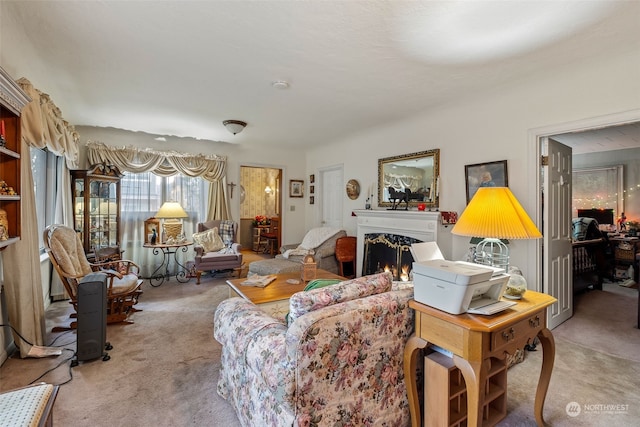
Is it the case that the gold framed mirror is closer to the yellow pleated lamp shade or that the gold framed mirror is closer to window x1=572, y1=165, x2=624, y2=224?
the yellow pleated lamp shade

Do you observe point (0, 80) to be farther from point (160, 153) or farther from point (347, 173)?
point (347, 173)

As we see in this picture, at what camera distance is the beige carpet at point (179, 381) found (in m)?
1.81

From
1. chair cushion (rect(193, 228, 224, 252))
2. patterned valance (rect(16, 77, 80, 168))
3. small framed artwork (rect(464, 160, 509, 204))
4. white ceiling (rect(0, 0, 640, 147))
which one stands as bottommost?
chair cushion (rect(193, 228, 224, 252))

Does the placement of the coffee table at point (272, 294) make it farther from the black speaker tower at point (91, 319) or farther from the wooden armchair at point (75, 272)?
the wooden armchair at point (75, 272)

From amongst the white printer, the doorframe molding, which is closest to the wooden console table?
the white printer

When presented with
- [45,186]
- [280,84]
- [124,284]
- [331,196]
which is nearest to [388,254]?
[331,196]

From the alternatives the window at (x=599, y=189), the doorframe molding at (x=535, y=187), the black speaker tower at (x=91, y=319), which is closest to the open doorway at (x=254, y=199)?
the black speaker tower at (x=91, y=319)

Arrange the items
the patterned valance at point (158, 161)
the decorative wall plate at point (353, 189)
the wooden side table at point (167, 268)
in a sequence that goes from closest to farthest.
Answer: the patterned valance at point (158, 161), the wooden side table at point (167, 268), the decorative wall plate at point (353, 189)

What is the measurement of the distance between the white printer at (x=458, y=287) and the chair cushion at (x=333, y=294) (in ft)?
0.67

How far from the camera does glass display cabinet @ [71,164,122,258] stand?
13.4ft

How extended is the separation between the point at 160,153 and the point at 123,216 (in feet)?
3.87

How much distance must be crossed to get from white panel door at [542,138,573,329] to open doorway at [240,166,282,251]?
6294 mm

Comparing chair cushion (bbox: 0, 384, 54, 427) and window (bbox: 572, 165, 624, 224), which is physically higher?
window (bbox: 572, 165, 624, 224)

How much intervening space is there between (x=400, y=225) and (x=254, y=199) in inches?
226
